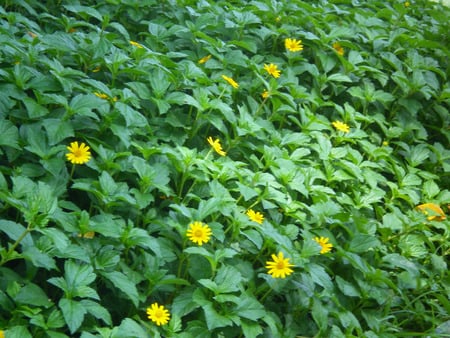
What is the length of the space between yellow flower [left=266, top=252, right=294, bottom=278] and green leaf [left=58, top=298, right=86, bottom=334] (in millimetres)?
651

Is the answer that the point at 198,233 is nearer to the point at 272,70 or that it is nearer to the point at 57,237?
the point at 57,237

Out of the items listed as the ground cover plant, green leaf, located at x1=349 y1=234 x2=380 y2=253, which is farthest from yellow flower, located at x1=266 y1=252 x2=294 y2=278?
green leaf, located at x1=349 y1=234 x2=380 y2=253

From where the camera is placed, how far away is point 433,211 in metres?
2.79

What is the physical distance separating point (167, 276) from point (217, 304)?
0.62 feet

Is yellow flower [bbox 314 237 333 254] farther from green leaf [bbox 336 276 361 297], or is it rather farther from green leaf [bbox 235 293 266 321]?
green leaf [bbox 235 293 266 321]

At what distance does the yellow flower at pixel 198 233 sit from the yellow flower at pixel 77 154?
446mm

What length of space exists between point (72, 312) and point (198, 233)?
20.7 inches

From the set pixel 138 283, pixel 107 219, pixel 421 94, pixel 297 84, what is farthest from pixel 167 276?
pixel 421 94

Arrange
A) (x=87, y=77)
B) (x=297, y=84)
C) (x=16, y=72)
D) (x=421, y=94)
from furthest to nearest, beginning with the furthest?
(x=421, y=94)
(x=297, y=84)
(x=87, y=77)
(x=16, y=72)

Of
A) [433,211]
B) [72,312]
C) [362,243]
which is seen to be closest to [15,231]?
[72,312]

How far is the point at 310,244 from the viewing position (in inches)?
87.6

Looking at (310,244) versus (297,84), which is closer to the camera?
(310,244)

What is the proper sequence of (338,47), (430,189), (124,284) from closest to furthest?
(124,284) < (430,189) < (338,47)

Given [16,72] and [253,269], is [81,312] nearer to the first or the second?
[253,269]
